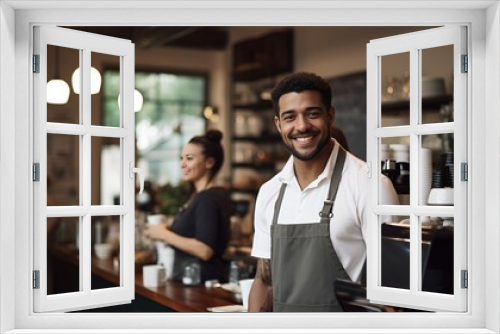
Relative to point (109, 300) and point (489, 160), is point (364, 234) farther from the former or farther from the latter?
point (109, 300)

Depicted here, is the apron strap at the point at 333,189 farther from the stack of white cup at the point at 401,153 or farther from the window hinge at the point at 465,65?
the window hinge at the point at 465,65

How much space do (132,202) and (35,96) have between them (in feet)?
2.01

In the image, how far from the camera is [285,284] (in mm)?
3475

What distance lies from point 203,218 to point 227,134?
13.6 ft

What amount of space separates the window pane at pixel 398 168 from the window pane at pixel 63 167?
567 cm

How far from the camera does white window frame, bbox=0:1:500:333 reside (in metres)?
2.54

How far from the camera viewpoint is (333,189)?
345 cm

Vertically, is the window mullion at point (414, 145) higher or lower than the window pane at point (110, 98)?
lower

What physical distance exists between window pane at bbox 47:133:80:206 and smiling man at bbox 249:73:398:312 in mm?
5297

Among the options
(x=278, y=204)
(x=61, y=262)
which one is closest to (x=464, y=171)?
(x=278, y=204)

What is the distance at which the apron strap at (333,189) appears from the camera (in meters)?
3.41

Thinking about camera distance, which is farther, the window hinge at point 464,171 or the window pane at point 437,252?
the window pane at point 437,252

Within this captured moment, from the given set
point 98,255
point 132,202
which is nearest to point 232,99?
point 98,255

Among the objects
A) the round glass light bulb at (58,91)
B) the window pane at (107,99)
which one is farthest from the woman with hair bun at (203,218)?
the window pane at (107,99)
